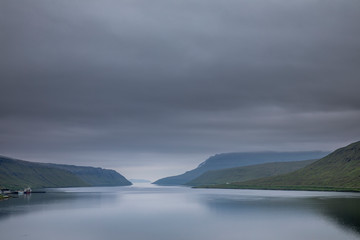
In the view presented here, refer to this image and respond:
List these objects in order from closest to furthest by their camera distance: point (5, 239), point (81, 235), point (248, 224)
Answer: point (5, 239)
point (81, 235)
point (248, 224)

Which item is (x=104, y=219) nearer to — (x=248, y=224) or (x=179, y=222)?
(x=179, y=222)

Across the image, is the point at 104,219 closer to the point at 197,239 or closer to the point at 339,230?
the point at 197,239

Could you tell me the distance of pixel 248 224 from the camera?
271 ft

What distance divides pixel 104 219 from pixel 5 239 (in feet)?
110

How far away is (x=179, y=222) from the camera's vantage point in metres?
87.7

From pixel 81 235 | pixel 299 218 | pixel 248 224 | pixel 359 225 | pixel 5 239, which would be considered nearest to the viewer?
pixel 5 239

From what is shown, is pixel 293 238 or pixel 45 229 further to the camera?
pixel 45 229

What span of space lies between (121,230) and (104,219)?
21.8 m

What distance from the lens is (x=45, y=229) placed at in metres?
76.6

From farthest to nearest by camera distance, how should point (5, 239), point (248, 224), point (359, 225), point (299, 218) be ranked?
point (299, 218), point (248, 224), point (359, 225), point (5, 239)

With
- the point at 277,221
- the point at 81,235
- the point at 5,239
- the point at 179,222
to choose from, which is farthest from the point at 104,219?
the point at 277,221

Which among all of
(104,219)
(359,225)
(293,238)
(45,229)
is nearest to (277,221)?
(359,225)

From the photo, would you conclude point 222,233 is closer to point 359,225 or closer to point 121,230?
point 121,230

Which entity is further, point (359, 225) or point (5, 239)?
point (359, 225)
